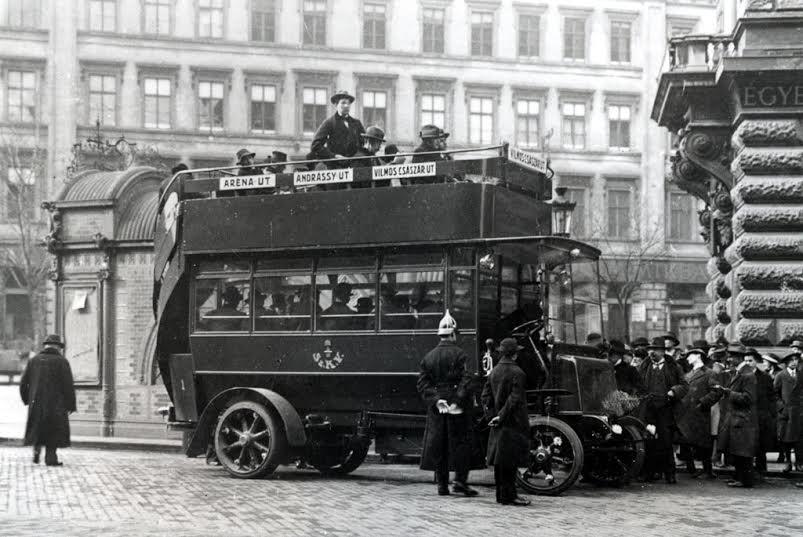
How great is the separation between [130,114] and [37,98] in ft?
12.5

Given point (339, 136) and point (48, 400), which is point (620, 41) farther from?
point (48, 400)

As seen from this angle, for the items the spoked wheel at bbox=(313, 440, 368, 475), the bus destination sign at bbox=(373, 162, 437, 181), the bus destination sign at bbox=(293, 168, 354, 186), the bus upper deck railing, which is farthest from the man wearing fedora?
the spoked wheel at bbox=(313, 440, 368, 475)

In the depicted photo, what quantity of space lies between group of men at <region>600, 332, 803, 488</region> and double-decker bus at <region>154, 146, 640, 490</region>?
0.92 m

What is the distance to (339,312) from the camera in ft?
46.5

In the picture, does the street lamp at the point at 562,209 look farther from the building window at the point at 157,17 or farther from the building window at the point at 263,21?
the building window at the point at 157,17

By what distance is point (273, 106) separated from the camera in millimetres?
48938

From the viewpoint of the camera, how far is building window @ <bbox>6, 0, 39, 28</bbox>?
157 feet

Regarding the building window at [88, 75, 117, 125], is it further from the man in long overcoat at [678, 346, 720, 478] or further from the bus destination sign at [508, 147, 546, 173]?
the man in long overcoat at [678, 346, 720, 478]

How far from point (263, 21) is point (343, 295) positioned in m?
36.8

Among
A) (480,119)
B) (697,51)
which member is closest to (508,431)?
(697,51)

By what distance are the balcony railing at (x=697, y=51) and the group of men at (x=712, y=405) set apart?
5991mm

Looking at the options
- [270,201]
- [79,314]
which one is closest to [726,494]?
[270,201]

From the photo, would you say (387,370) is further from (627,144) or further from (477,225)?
(627,144)

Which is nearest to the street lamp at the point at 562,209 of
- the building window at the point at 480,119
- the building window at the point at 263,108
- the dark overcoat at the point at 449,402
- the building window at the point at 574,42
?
the dark overcoat at the point at 449,402
